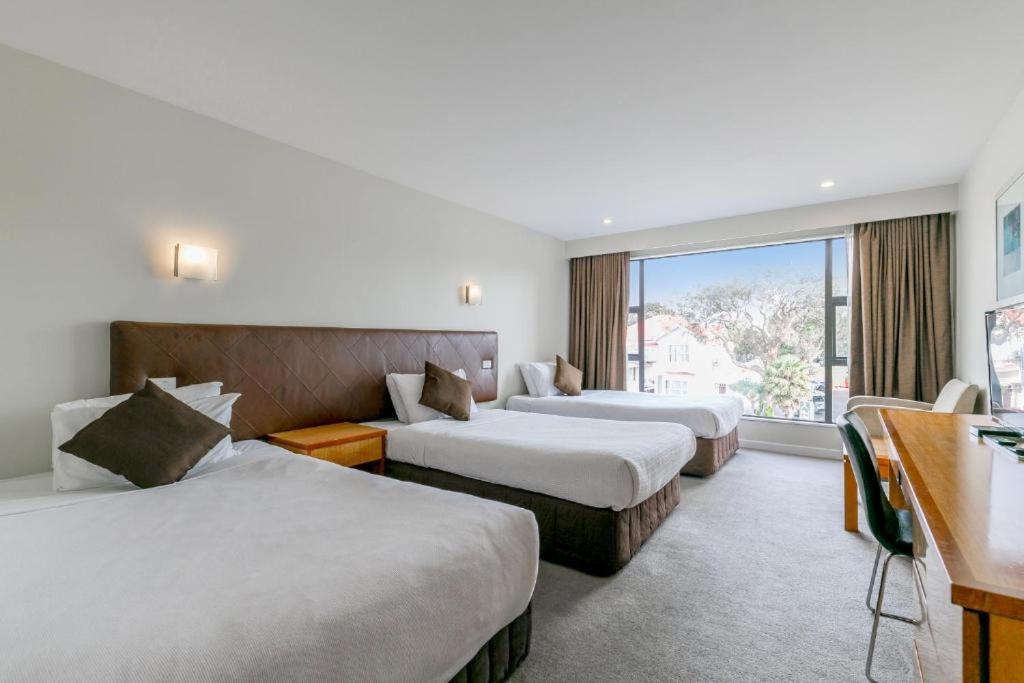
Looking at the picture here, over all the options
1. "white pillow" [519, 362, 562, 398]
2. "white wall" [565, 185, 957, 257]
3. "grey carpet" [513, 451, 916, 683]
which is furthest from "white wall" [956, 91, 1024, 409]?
"white pillow" [519, 362, 562, 398]

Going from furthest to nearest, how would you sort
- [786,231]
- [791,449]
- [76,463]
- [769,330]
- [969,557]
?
[769,330]
[791,449]
[786,231]
[76,463]
[969,557]

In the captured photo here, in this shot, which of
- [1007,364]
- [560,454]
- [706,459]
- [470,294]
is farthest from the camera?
[470,294]

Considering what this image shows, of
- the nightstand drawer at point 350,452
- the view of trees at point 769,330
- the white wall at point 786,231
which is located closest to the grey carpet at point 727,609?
the nightstand drawer at point 350,452

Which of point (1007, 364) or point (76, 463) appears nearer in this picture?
point (76, 463)

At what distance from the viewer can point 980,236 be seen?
3.45m

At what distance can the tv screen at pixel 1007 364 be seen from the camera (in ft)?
7.24

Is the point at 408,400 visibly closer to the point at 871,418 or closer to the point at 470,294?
the point at 470,294

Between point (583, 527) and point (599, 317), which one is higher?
point (599, 317)

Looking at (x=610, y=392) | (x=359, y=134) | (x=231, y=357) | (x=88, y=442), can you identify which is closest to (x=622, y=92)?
(x=359, y=134)

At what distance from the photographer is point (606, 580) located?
8.23 feet

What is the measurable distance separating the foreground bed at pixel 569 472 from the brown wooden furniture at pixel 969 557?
4.15ft

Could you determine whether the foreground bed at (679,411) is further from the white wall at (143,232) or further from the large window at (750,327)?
the white wall at (143,232)

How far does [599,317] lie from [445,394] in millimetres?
3228

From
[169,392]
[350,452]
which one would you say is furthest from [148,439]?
[350,452]
